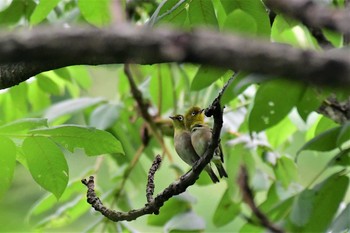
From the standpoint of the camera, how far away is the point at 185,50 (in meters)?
0.71

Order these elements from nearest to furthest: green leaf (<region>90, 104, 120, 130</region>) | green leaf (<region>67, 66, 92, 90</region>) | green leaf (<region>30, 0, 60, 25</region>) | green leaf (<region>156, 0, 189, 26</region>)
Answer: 1. green leaf (<region>156, 0, 189, 26</region>)
2. green leaf (<region>30, 0, 60, 25</region>)
3. green leaf (<region>90, 104, 120, 130</region>)
4. green leaf (<region>67, 66, 92, 90</region>)

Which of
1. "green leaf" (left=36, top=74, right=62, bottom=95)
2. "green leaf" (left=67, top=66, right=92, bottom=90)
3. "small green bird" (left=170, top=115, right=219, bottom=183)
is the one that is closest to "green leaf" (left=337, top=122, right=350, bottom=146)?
"small green bird" (left=170, top=115, right=219, bottom=183)

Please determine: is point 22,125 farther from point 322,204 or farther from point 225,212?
point 225,212

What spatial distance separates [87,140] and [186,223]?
3.02 ft

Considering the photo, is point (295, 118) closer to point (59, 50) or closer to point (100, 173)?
point (100, 173)

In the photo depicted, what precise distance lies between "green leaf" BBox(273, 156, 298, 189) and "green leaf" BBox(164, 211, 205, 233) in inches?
16.2

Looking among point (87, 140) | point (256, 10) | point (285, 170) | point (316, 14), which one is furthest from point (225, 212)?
point (316, 14)

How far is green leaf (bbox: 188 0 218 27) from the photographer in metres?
1.67

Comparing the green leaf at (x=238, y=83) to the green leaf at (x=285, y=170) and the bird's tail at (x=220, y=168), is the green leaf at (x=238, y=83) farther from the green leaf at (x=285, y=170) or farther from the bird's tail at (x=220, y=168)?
the green leaf at (x=285, y=170)

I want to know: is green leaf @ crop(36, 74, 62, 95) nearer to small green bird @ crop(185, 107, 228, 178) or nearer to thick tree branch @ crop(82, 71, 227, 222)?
small green bird @ crop(185, 107, 228, 178)

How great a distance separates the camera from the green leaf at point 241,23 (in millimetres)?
1380

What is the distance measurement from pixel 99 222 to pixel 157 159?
3.25 ft

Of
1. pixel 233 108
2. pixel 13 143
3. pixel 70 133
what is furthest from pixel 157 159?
pixel 233 108

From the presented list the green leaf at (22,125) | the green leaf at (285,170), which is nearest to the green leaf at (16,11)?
the green leaf at (22,125)
